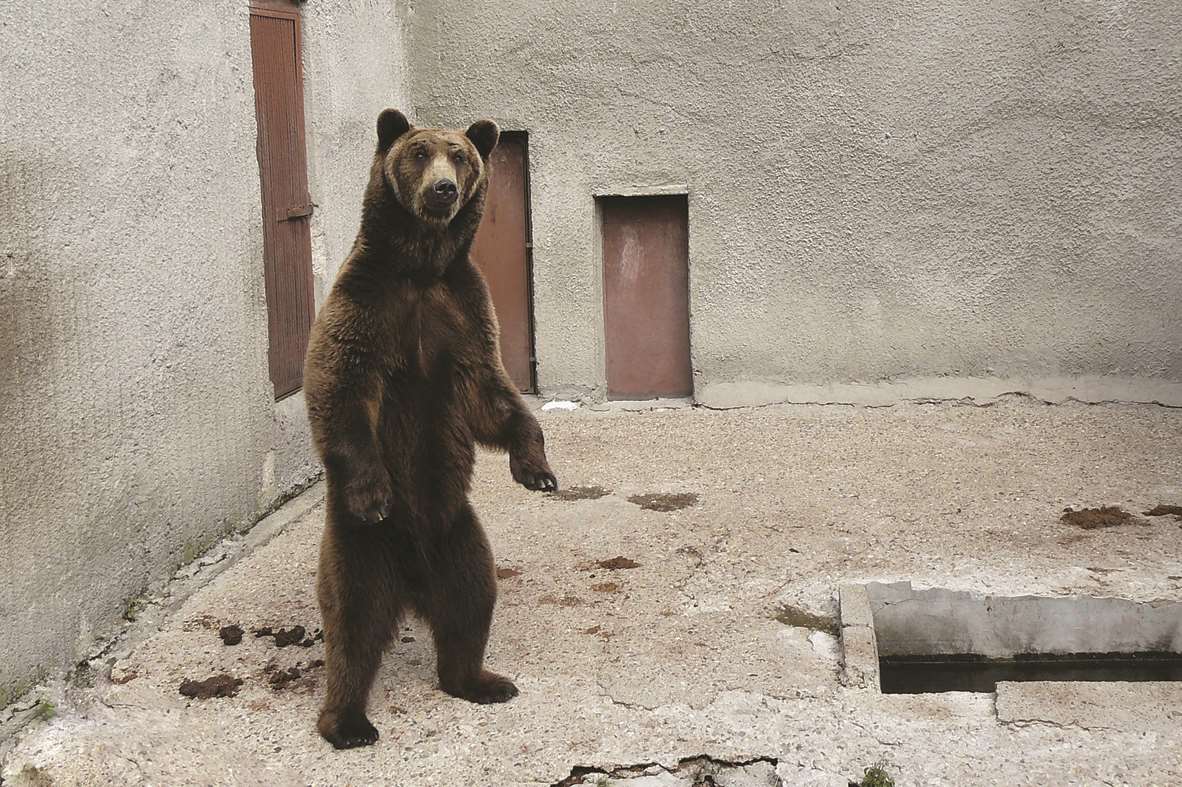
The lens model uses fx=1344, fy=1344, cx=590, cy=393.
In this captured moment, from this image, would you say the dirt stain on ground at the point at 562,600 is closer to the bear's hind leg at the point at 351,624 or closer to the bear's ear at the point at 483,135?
the bear's hind leg at the point at 351,624

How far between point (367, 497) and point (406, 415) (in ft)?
1.21

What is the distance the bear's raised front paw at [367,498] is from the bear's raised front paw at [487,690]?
0.86 meters

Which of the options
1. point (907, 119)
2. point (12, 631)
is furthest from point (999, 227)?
point (12, 631)

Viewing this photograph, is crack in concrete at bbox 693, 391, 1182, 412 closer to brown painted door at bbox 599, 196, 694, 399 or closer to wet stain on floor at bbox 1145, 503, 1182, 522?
brown painted door at bbox 599, 196, 694, 399

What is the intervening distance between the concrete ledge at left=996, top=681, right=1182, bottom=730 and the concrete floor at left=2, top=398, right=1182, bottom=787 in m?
0.02

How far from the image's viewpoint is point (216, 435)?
6.80 metres

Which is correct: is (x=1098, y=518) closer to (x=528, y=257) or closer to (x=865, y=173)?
(x=865, y=173)

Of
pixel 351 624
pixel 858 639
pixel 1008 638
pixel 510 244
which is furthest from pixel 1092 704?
pixel 510 244

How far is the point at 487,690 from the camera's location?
16.0 ft

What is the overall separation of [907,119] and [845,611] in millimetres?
5158

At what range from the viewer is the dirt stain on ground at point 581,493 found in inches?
306

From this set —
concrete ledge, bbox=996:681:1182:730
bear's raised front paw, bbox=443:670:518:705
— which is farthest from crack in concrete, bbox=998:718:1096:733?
bear's raised front paw, bbox=443:670:518:705

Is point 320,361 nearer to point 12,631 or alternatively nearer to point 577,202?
point 12,631

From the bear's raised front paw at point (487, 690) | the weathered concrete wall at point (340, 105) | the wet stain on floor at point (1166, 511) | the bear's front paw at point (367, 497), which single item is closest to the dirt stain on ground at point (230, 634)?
the bear's raised front paw at point (487, 690)
